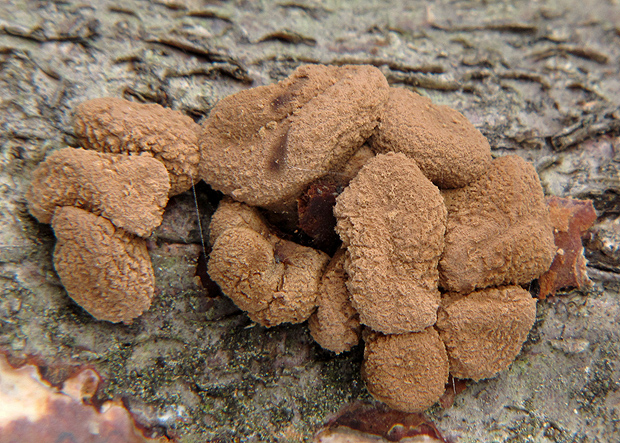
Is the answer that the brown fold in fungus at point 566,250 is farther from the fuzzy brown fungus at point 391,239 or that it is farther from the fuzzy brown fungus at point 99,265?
the fuzzy brown fungus at point 99,265

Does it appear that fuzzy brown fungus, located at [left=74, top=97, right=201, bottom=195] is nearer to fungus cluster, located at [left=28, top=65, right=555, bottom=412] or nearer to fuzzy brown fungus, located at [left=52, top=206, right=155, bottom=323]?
fungus cluster, located at [left=28, top=65, right=555, bottom=412]

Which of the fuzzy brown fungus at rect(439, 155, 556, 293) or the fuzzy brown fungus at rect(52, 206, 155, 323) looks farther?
the fuzzy brown fungus at rect(439, 155, 556, 293)

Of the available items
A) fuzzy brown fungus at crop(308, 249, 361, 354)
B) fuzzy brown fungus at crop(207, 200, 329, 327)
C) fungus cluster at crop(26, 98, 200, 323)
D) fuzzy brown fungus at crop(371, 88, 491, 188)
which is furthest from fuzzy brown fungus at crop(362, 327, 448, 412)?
fungus cluster at crop(26, 98, 200, 323)

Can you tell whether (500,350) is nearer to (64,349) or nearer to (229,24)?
(64,349)

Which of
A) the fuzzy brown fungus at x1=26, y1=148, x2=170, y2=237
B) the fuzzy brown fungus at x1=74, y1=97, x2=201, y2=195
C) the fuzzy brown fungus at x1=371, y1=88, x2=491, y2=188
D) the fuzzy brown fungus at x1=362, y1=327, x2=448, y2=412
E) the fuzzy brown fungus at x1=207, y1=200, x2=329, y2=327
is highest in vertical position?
A: the fuzzy brown fungus at x1=371, y1=88, x2=491, y2=188

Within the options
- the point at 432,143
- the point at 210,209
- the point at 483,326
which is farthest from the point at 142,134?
the point at 483,326
